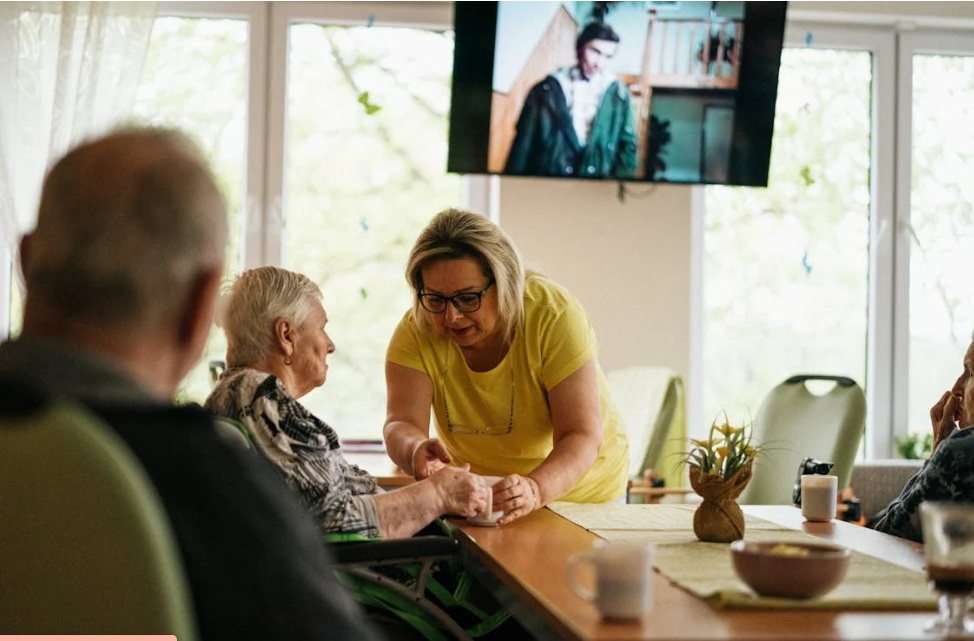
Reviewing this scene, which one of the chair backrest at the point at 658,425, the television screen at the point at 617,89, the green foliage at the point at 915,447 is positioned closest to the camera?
the chair backrest at the point at 658,425

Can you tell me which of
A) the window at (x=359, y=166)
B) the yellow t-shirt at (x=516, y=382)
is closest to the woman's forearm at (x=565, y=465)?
the yellow t-shirt at (x=516, y=382)

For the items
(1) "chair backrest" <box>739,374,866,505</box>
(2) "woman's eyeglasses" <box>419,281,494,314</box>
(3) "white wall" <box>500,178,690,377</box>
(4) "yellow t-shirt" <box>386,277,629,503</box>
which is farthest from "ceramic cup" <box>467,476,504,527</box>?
(3) "white wall" <box>500,178,690,377</box>

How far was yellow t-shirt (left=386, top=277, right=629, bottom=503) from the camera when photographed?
249 cm

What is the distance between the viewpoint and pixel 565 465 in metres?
2.34

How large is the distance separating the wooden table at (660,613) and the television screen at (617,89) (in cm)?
239

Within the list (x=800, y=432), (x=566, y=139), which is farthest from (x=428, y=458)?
(x=566, y=139)

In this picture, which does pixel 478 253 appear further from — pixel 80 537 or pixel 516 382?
pixel 80 537

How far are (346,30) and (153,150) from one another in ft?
11.6

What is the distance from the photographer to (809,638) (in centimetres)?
124

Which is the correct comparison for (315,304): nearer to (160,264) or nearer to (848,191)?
(160,264)

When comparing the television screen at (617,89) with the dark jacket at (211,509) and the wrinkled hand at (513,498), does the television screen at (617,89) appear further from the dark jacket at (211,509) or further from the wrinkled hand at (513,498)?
the dark jacket at (211,509)

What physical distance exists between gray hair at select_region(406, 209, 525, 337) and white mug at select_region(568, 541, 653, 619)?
3.79ft

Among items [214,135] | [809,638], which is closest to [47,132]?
[214,135]

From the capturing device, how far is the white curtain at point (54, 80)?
13.3ft
